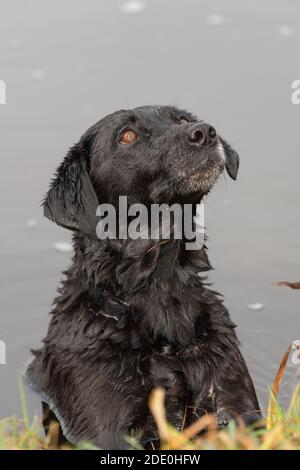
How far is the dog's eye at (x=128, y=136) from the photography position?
20.8 ft

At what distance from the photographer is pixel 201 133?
6012mm

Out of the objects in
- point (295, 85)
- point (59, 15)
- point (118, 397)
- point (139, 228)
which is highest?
point (59, 15)

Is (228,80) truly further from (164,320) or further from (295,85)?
(164,320)

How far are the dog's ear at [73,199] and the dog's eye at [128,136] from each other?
1.05 ft

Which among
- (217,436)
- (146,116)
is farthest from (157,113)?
(217,436)

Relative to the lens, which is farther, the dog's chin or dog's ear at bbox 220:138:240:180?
dog's ear at bbox 220:138:240:180

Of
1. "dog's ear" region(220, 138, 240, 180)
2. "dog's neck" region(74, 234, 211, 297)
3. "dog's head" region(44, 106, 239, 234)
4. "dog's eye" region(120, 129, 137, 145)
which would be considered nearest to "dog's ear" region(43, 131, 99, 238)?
"dog's head" region(44, 106, 239, 234)

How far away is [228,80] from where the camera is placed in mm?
11414

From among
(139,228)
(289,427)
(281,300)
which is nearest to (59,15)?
(281,300)

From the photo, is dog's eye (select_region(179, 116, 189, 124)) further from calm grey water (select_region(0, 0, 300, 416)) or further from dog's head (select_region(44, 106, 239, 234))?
calm grey water (select_region(0, 0, 300, 416))

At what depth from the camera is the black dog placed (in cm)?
600

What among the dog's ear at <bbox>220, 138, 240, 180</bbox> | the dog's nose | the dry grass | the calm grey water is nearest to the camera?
the dry grass

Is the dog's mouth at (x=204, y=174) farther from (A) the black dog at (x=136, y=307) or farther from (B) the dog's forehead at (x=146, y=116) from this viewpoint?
(B) the dog's forehead at (x=146, y=116)

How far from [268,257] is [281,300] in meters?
0.56
